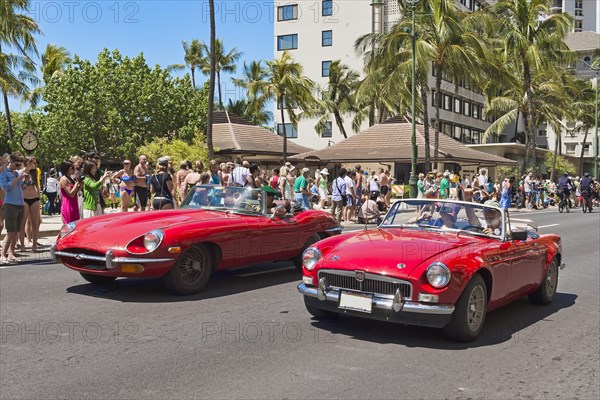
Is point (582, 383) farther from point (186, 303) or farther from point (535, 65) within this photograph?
point (535, 65)

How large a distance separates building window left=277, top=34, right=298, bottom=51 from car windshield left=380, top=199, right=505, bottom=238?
55268mm

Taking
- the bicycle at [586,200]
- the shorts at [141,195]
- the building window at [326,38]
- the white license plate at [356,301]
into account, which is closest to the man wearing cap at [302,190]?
the shorts at [141,195]

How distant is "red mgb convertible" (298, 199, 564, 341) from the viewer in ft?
18.6

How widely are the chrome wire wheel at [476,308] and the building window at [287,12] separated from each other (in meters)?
57.6

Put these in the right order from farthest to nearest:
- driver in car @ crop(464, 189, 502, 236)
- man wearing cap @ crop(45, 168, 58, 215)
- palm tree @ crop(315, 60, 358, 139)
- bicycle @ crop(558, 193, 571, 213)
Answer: palm tree @ crop(315, 60, 358, 139) < bicycle @ crop(558, 193, 571, 213) < man wearing cap @ crop(45, 168, 58, 215) < driver in car @ crop(464, 189, 502, 236)

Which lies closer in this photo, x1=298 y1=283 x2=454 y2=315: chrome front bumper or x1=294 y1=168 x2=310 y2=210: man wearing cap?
x1=298 y1=283 x2=454 y2=315: chrome front bumper

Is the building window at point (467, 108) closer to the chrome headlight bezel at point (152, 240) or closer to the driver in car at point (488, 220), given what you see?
the driver in car at point (488, 220)

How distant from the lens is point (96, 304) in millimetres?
7246

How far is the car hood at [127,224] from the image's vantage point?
746 centimetres

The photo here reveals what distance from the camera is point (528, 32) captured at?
39.2 meters

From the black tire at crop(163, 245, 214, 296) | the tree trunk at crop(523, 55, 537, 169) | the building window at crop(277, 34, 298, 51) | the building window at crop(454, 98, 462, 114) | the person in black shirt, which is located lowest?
the black tire at crop(163, 245, 214, 296)

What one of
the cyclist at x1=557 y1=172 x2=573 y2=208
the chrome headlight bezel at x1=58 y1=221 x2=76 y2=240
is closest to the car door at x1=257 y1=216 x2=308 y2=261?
the chrome headlight bezel at x1=58 y1=221 x2=76 y2=240

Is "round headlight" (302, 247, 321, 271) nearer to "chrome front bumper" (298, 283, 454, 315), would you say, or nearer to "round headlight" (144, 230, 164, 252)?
"chrome front bumper" (298, 283, 454, 315)

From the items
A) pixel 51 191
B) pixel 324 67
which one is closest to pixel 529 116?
pixel 324 67
